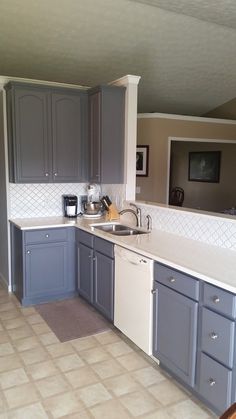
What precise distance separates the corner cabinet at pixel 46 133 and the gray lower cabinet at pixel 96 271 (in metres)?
0.80

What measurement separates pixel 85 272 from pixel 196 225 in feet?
4.35

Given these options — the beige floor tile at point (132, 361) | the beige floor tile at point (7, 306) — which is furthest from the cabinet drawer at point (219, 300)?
the beige floor tile at point (7, 306)

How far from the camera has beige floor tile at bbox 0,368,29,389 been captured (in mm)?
2412

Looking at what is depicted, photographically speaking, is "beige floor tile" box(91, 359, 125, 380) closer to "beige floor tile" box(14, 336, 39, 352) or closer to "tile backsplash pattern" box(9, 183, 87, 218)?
"beige floor tile" box(14, 336, 39, 352)

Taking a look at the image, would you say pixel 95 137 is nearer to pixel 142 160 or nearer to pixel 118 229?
pixel 118 229

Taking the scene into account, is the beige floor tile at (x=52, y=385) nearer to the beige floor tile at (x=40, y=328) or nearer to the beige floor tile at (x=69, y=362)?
the beige floor tile at (x=69, y=362)

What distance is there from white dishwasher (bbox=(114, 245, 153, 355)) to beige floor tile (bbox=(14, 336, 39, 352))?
0.69 metres

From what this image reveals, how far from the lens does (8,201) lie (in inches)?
157

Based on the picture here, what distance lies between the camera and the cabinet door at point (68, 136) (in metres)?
3.90

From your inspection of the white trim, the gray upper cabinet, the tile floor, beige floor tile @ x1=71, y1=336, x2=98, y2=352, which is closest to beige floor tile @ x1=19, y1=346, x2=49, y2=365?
the tile floor

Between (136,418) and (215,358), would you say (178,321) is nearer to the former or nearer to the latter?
(215,358)

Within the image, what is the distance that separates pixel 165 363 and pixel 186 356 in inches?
11.5

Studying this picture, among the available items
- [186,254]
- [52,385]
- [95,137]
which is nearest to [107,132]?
[95,137]

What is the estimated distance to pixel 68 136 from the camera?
4000 mm
